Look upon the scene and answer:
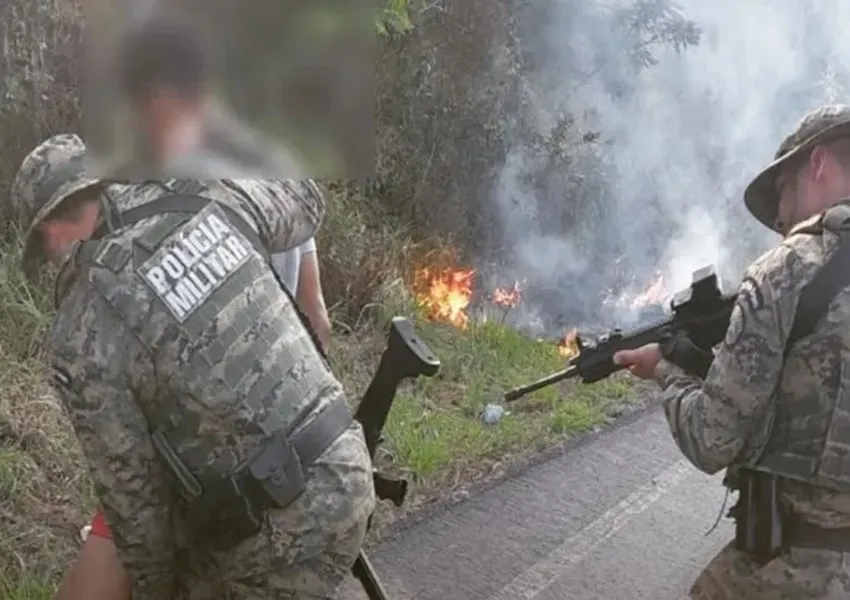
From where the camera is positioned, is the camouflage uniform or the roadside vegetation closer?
the camouflage uniform

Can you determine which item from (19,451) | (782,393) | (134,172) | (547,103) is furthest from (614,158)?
(134,172)

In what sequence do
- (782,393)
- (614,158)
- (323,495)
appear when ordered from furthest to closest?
1. (614,158)
2. (782,393)
3. (323,495)

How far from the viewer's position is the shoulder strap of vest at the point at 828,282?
8.56 ft

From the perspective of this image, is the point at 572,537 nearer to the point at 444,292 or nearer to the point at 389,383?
the point at 389,383

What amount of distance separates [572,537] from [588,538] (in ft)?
0.24

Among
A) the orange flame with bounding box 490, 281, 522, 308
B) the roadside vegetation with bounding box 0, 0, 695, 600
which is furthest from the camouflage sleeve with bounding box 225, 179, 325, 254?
the orange flame with bounding box 490, 281, 522, 308

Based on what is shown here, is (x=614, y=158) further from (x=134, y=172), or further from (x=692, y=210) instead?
(x=134, y=172)

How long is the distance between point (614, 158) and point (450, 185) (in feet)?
5.31

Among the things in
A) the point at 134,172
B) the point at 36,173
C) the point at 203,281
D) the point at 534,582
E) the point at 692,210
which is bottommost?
the point at 534,582

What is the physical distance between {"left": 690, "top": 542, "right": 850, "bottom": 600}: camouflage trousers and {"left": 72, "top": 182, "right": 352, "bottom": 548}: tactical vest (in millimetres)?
1234

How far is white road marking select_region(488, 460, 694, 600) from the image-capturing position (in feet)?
14.6

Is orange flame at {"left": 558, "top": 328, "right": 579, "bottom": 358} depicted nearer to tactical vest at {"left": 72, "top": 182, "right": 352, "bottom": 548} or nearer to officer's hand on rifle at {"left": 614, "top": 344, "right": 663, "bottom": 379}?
officer's hand on rifle at {"left": 614, "top": 344, "right": 663, "bottom": 379}

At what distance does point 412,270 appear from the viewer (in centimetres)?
761

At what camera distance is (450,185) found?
25.7ft
